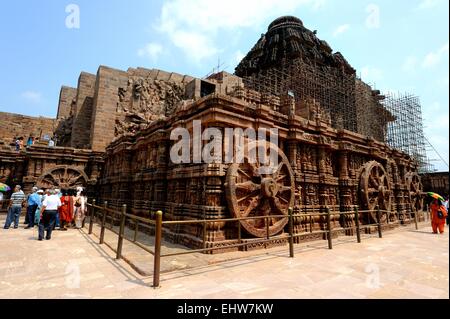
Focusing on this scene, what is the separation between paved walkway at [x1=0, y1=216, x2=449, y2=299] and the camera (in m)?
3.25

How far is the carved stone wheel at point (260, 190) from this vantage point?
225 inches

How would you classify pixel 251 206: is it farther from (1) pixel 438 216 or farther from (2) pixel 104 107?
(2) pixel 104 107

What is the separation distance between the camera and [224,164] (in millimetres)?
5855

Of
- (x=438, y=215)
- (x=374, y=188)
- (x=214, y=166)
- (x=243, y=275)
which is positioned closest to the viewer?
(x=243, y=275)

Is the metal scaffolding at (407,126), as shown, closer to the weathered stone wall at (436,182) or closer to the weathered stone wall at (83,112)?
the weathered stone wall at (436,182)

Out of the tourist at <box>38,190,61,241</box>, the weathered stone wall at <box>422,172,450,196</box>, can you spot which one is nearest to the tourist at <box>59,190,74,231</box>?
→ the tourist at <box>38,190,61,241</box>

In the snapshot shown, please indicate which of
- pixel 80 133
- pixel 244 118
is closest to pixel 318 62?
pixel 80 133

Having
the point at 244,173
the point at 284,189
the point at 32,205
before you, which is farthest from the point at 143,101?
the point at 284,189

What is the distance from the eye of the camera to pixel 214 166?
5703 millimetres

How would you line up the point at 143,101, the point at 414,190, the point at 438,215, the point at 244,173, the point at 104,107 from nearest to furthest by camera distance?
the point at 244,173, the point at 438,215, the point at 414,190, the point at 104,107, the point at 143,101

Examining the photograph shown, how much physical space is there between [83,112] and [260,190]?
19.0m

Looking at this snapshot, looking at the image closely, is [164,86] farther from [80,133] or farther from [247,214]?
[247,214]

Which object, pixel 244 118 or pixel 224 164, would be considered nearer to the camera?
pixel 224 164

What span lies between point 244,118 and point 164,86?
2000 cm
